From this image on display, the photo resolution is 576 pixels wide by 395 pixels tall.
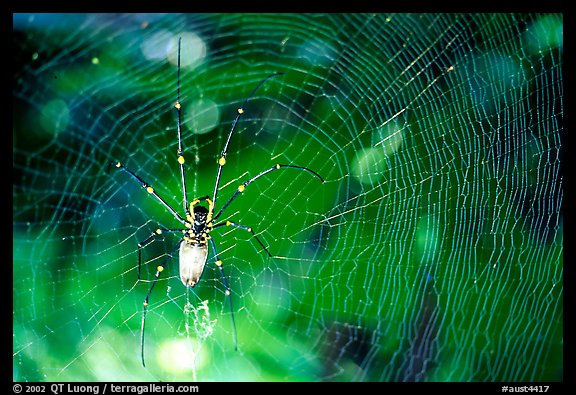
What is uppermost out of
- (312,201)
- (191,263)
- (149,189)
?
(149,189)

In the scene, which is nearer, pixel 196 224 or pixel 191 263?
pixel 191 263

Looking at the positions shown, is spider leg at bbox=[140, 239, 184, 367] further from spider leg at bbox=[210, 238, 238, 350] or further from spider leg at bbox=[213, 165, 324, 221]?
spider leg at bbox=[213, 165, 324, 221]

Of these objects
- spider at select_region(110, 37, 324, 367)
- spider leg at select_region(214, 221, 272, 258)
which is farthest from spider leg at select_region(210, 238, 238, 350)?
spider leg at select_region(214, 221, 272, 258)

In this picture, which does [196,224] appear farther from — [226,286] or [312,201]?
[312,201]

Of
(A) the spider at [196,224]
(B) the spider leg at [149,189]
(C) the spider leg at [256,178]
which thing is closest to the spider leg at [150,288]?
(A) the spider at [196,224]

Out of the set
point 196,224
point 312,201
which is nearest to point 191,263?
point 196,224

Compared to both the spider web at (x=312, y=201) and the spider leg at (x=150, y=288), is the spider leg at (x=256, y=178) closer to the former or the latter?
the spider web at (x=312, y=201)
